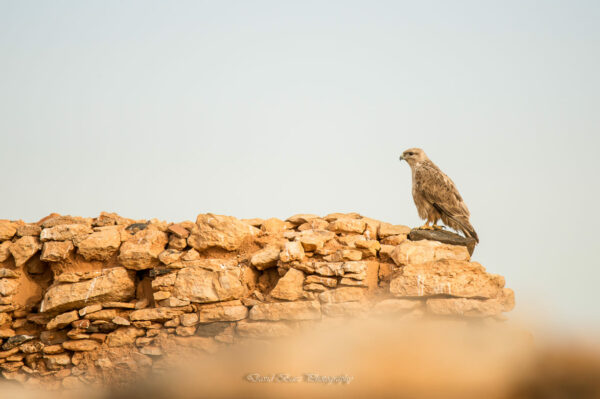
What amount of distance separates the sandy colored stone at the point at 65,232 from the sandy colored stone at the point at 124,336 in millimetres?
1681

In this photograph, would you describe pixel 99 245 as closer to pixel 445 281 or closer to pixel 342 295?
pixel 342 295

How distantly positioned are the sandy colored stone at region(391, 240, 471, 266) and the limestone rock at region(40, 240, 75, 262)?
4999 mm

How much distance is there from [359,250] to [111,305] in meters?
3.80

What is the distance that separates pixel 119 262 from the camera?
360 inches

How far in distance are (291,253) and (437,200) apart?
2.68 meters

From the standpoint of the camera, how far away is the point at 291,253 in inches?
328

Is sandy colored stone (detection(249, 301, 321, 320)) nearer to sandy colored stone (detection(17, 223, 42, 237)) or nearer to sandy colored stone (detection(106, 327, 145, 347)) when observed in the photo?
sandy colored stone (detection(106, 327, 145, 347))

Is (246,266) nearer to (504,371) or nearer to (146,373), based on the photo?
(146,373)

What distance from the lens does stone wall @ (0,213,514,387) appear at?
8.08m

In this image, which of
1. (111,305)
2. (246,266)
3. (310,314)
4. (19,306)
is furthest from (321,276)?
(19,306)

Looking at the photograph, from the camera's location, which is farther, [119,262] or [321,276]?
[119,262]

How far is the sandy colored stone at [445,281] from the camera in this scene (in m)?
7.91

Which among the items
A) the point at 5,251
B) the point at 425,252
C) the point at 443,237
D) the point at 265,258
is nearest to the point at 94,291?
the point at 5,251

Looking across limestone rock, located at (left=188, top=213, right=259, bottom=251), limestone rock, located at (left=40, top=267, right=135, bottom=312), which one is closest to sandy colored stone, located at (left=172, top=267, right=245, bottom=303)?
limestone rock, located at (left=188, top=213, right=259, bottom=251)
